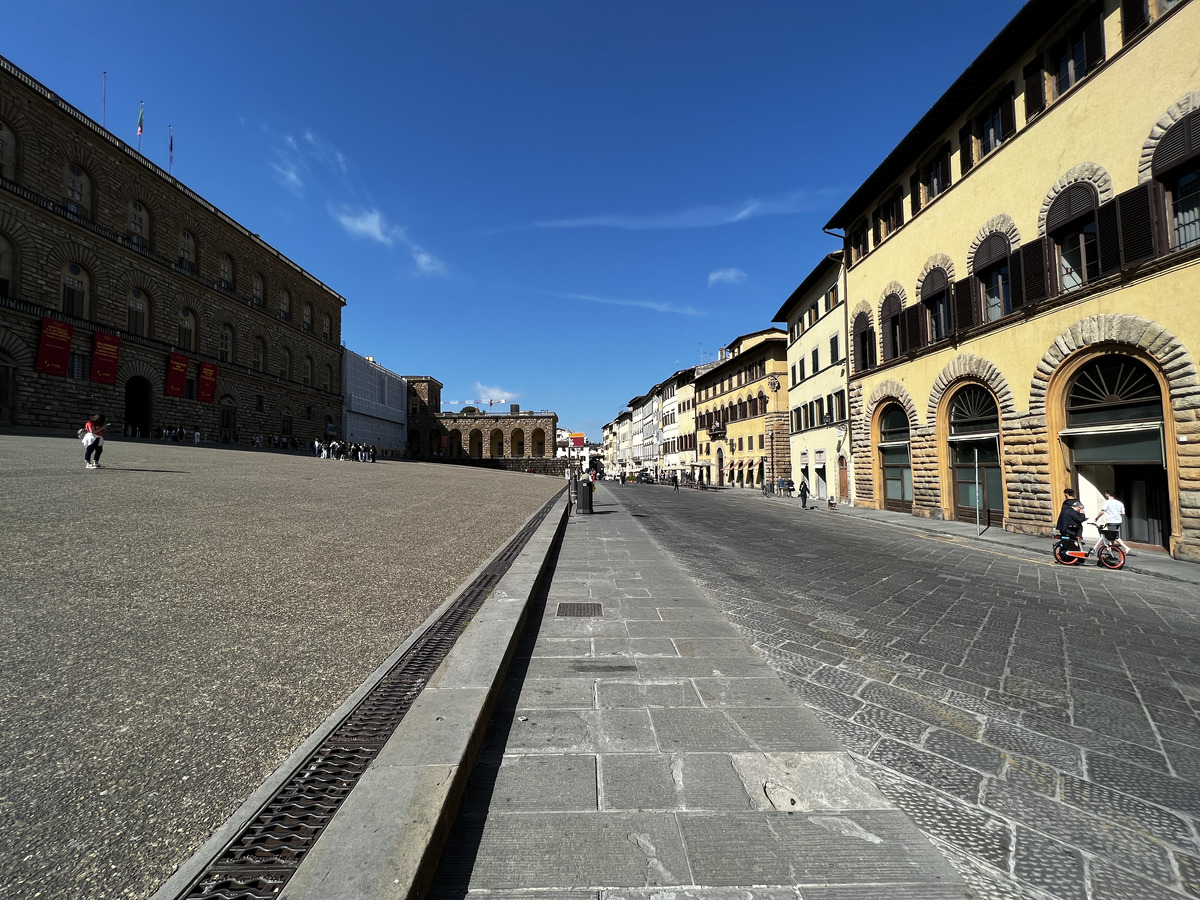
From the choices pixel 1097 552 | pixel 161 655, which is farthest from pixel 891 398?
pixel 161 655

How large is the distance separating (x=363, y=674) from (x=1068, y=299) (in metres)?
15.6

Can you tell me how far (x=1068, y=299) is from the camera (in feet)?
40.4

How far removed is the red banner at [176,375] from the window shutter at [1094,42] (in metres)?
44.0

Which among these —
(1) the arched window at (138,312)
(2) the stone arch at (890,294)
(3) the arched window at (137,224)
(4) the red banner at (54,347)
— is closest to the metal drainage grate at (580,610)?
(2) the stone arch at (890,294)

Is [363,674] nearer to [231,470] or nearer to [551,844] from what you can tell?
[551,844]

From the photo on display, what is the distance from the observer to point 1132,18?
35.7 feet

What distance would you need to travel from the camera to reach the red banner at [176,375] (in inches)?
1363

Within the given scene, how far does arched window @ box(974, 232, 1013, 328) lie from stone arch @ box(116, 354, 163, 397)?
4045 cm

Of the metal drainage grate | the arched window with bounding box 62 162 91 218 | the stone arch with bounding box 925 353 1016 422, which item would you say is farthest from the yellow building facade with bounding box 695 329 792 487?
the arched window with bounding box 62 162 91 218

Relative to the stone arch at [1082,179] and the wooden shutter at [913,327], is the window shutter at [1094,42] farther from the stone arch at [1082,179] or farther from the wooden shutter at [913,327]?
the wooden shutter at [913,327]

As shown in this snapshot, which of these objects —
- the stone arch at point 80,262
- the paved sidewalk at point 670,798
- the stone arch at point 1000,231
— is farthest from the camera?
the stone arch at point 80,262

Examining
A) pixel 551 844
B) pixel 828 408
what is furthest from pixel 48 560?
pixel 828 408

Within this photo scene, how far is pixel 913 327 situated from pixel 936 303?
1.00 metres

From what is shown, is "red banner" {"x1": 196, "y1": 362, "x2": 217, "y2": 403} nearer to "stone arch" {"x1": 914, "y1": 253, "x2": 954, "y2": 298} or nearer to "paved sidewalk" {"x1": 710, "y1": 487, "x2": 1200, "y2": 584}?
"paved sidewalk" {"x1": 710, "y1": 487, "x2": 1200, "y2": 584}
